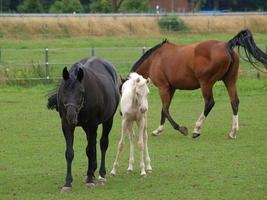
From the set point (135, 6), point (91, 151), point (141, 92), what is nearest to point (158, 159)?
point (141, 92)

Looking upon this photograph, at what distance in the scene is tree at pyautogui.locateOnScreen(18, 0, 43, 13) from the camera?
73312 millimetres

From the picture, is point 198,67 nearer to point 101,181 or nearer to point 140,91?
point 140,91

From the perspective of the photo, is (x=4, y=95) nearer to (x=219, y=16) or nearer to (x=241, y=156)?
(x=241, y=156)

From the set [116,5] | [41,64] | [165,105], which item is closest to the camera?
[165,105]

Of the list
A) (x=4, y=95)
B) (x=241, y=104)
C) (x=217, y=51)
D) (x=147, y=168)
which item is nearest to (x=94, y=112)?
(x=147, y=168)

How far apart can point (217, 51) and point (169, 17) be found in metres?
41.8

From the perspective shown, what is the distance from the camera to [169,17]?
184 feet

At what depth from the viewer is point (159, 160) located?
11742 mm

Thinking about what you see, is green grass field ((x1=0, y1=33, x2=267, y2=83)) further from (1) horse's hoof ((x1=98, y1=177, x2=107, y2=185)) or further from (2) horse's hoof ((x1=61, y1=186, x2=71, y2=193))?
(2) horse's hoof ((x1=61, y1=186, x2=71, y2=193))

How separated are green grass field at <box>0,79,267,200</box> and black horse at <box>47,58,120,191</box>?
0.50 meters

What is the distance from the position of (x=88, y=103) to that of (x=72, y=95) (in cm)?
43

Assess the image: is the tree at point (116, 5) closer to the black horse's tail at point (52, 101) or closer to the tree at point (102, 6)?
the tree at point (102, 6)

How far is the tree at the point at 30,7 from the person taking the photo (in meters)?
73.3

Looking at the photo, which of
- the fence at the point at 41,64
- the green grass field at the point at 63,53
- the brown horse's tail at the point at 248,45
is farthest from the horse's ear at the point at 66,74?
the green grass field at the point at 63,53
